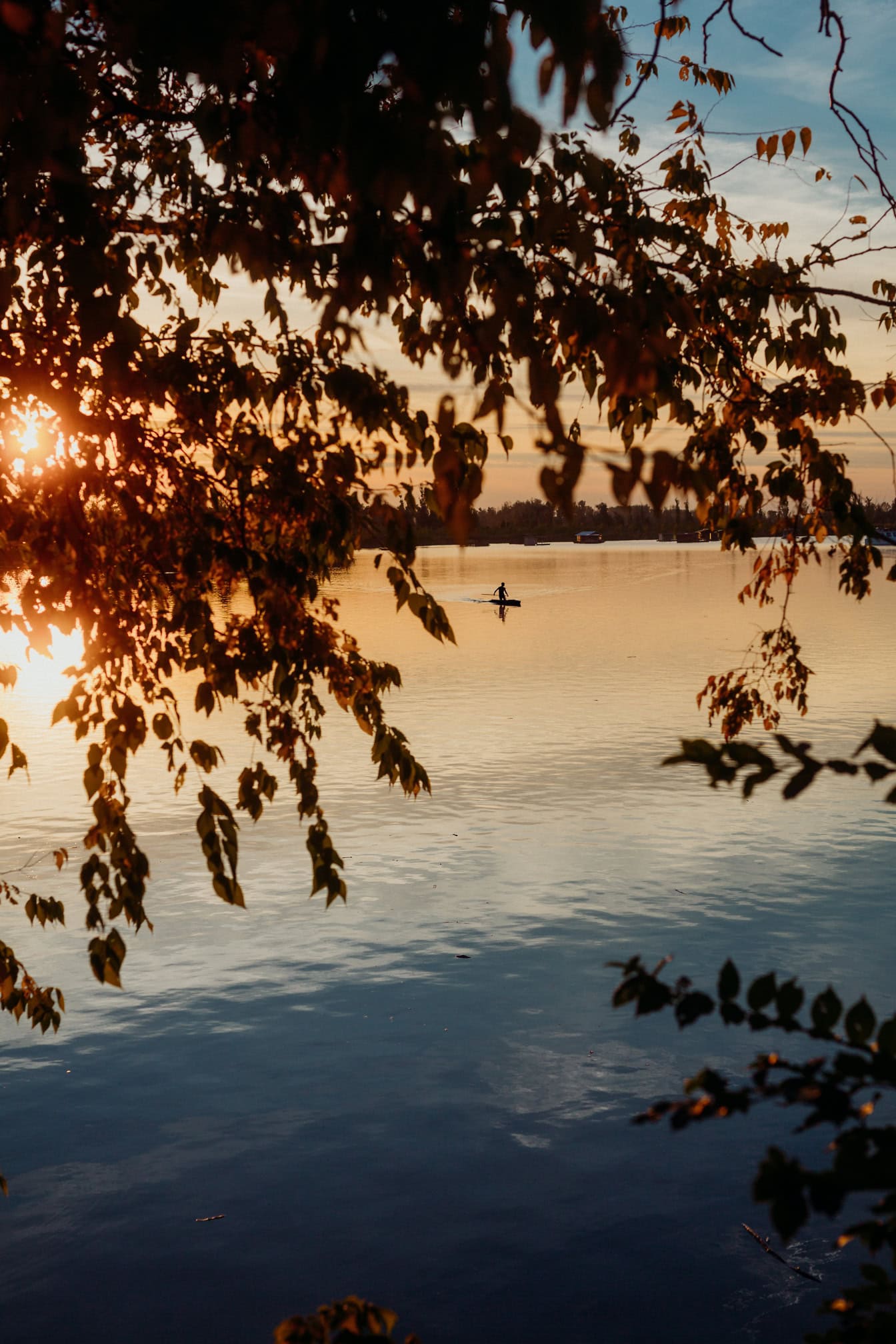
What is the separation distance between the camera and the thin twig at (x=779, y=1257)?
9297mm

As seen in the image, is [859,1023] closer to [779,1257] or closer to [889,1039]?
[889,1039]

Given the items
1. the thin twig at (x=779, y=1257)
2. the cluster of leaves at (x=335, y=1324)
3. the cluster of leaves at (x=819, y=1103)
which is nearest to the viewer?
the cluster of leaves at (x=819, y=1103)

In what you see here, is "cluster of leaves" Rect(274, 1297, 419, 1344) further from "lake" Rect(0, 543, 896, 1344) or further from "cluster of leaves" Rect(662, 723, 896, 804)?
"lake" Rect(0, 543, 896, 1344)

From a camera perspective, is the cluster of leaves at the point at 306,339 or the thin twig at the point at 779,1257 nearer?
the cluster of leaves at the point at 306,339

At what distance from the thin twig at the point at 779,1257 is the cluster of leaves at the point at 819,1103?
23.2 feet

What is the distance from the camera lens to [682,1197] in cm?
1041

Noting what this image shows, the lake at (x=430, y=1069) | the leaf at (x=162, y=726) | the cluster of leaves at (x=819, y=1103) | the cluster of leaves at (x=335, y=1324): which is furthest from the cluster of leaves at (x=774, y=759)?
the lake at (x=430, y=1069)

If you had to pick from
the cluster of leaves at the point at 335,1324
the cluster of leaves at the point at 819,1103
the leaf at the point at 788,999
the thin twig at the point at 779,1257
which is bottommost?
the thin twig at the point at 779,1257

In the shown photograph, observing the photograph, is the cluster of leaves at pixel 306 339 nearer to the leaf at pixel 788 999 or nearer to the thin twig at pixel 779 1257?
the leaf at pixel 788 999

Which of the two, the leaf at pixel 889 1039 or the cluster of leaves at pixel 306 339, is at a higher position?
the cluster of leaves at pixel 306 339

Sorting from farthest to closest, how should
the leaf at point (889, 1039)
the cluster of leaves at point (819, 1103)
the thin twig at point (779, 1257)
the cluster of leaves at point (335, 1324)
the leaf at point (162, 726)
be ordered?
the thin twig at point (779, 1257)
the leaf at point (162, 726)
the cluster of leaves at point (335, 1324)
the leaf at point (889, 1039)
the cluster of leaves at point (819, 1103)

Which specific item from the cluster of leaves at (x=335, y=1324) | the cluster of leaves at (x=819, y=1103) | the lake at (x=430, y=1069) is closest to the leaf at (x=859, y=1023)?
the cluster of leaves at (x=819, y=1103)

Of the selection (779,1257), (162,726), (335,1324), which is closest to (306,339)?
(162,726)

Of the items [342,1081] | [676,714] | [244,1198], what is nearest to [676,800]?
[676,714]
